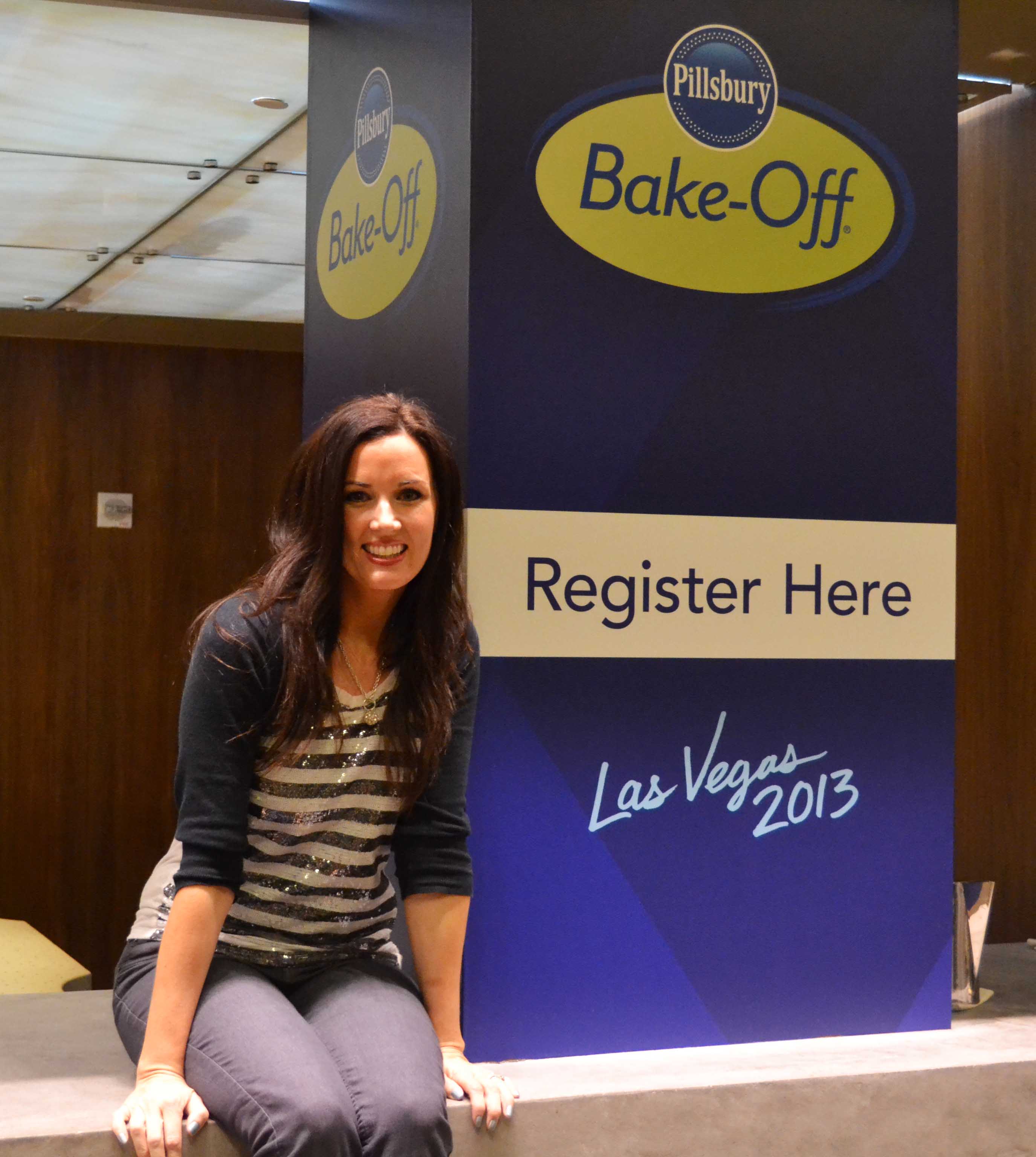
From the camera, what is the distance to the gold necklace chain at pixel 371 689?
2.20 metres

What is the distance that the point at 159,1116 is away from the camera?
1.96m

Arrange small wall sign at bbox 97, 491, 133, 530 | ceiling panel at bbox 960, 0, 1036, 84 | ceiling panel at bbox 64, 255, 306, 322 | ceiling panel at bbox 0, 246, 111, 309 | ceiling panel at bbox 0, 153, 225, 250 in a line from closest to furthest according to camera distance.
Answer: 1. ceiling panel at bbox 960, 0, 1036, 84
2. ceiling panel at bbox 0, 153, 225, 250
3. ceiling panel at bbox 0, 246, 111, 309
4. ceiling panel at bbox 64, 255, 306, 322
5. small wall sign at bbox 97, 491, 133, 530

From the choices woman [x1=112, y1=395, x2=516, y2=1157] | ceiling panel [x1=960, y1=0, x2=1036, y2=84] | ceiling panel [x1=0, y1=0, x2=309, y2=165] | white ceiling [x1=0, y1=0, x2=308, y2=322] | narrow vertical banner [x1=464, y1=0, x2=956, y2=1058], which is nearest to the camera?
woman [x1=112, y1=395, x2=516, y2=1157]

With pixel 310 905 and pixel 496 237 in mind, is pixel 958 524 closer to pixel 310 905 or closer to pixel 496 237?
pixel 496 237

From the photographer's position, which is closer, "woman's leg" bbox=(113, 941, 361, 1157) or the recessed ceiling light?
"woman's leg" bbox=(113, 941, 361, 1157)

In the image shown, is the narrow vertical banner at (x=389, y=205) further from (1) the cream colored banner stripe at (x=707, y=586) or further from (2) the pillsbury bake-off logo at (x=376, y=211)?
(1) the cream colored banner stripe at (x=707, y=586)

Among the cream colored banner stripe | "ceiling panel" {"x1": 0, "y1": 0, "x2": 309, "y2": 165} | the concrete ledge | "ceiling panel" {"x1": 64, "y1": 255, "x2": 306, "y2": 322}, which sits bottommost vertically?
the concrete ledge

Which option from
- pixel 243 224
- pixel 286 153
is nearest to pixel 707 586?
pixel 286 153

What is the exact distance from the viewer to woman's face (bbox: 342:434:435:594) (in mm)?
2174

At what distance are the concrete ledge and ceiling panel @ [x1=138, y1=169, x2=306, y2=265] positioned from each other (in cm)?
267

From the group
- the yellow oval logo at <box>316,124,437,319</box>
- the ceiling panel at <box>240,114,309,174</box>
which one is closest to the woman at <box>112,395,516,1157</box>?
the yellow oval logo at <box>316,124,437,319</box>

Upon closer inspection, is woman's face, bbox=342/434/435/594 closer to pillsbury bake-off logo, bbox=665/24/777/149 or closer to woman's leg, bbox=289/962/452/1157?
woman's leg, bbox=289/962/452/1157

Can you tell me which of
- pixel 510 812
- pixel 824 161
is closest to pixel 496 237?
pixel 824 161

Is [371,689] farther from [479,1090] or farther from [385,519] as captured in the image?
[479,1090]
